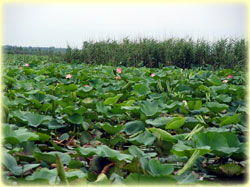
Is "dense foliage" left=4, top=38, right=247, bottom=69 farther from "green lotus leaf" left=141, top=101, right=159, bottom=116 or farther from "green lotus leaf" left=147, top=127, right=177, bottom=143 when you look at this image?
"green lotus leaf" left=147, top=127, right=177, bottom=143

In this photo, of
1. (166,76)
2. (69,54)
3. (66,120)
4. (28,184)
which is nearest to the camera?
(28,184)

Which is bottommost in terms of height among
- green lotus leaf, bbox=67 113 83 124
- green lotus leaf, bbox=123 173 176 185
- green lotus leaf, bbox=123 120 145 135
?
green lotus leaf, bbox=123 173 176 185

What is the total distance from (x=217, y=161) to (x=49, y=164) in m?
0.75

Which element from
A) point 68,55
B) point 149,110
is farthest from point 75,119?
point 68,55

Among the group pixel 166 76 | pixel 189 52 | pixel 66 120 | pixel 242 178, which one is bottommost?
pixel 242 178

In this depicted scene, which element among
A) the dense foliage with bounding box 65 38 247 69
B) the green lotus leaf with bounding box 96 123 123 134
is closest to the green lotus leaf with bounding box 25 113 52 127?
the green lotus leaf with bounding box 96 123 123 134

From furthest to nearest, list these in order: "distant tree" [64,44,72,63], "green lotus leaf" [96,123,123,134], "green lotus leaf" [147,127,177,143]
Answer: "distant tree" [64,44,72,63]
"green lotus leaf" [96,123,123,134]
"green lotus leaf" [147,127,177,143]

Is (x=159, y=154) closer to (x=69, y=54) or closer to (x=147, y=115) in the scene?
(x=147, y=115)

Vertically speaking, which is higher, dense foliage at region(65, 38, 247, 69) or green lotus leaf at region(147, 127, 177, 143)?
dense foliage at region(65, 38, 247, 69)

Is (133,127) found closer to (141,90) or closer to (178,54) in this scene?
(141,90)

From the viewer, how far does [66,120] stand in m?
1.67

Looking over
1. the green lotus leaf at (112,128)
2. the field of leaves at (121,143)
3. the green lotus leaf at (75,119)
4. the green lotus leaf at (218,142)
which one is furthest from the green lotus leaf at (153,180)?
the green lotus leaf at (75,119)

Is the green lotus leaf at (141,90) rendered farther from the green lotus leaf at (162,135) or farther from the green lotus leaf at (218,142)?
the green lotus leaf at (218,142)

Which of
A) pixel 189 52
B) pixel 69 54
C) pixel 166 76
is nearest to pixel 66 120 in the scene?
pixel 166 76
